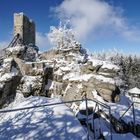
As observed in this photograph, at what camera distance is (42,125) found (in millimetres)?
7891

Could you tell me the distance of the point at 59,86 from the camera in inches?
1105

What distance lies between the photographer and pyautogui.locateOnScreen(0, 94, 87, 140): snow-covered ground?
7.32 metres

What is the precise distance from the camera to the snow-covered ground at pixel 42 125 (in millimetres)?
7324

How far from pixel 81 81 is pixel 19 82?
754 centimetres

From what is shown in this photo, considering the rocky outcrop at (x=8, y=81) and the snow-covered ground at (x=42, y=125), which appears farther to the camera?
the rocky outcrop at (x=8, y=81)

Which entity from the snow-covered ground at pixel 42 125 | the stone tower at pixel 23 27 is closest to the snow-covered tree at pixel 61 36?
the stone tower at pixel 23 27

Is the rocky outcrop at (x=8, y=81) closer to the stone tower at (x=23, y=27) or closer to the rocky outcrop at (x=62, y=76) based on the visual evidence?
the rocky outcrop at (x=62, y=76)

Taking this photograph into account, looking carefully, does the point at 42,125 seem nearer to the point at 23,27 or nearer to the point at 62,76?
the point at 62,76

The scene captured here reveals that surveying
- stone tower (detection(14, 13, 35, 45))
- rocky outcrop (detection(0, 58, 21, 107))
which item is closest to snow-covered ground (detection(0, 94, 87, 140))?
rocky outcrop (detection(0, 58, 21, 107))

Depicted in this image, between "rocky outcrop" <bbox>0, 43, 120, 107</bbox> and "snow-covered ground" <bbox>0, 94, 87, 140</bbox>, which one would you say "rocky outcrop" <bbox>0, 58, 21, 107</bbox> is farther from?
"snow-covered ground" <bbox>0, 94, 87, 140</bbox>

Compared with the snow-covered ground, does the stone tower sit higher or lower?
higher

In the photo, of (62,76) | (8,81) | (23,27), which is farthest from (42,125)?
(23,27)

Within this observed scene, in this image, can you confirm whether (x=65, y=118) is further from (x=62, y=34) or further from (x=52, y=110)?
(x=62, y=34)

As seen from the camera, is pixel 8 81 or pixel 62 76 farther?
pixel 62 76
